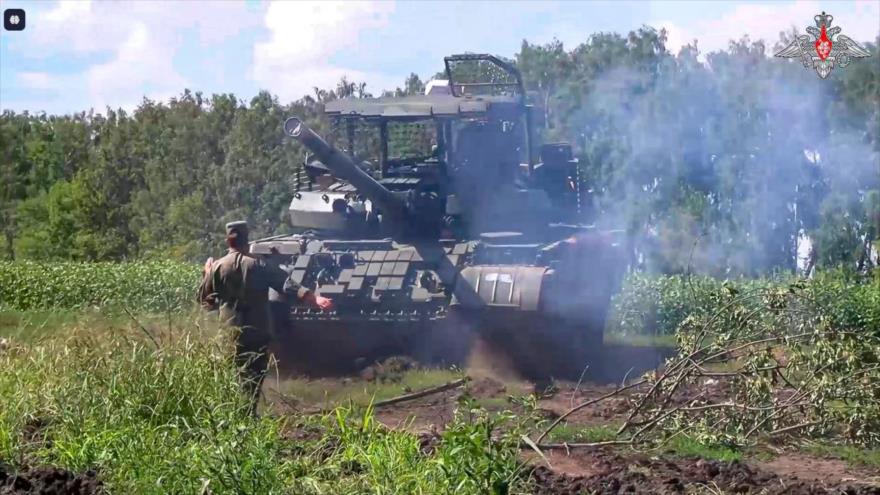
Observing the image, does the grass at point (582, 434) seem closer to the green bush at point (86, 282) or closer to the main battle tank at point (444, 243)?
the main battle tank at point (444, 243)

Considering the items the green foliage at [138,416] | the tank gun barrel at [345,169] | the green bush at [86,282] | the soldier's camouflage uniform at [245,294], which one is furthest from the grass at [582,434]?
the green bush at [86,282]

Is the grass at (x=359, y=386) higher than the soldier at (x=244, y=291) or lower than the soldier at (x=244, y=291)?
lower

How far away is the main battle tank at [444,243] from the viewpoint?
13602mm

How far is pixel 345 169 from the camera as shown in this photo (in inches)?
546

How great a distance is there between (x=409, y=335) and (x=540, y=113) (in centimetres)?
374

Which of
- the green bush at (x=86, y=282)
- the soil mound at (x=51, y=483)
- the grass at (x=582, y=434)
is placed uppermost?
the soil mound at (x=51, y=483)

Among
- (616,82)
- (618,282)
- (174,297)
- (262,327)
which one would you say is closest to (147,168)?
(174,297)

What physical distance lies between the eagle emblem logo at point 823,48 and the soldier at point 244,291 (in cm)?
971

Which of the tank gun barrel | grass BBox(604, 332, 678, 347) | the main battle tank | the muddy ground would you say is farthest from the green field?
grass BBox(604, 332, 678, 347)

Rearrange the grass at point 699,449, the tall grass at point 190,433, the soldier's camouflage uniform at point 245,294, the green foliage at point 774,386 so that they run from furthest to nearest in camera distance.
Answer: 1. the soldier's camouflage uniform at point 245,294
2. the green foliage at point 774,386
3. the grass at point 699,449
4. the tall grass at point 190,433

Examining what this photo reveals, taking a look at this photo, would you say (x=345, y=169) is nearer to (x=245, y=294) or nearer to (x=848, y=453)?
(x=245, y=294)

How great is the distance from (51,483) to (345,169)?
285 inches

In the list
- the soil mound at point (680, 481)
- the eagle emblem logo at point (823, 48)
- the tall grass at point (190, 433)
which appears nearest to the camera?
the tall grass at point (190, 433)

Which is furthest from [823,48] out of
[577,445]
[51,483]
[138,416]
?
[51,483]
